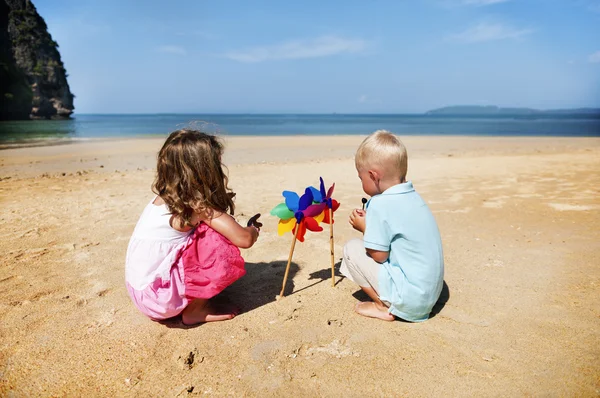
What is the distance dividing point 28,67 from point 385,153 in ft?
211

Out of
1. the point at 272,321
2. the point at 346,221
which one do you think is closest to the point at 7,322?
the point at 272,321

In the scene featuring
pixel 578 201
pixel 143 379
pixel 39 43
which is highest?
pixel 39 43

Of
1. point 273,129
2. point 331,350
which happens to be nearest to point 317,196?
point 331,350

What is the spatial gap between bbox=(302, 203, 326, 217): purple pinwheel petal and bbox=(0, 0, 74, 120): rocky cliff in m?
55.7

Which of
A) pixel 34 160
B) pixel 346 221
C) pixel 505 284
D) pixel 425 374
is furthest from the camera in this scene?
pixel 34 160

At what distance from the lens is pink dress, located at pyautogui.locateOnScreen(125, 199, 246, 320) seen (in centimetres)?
262

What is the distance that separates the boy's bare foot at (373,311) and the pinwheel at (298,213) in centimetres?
58

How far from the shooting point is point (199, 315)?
2732mm

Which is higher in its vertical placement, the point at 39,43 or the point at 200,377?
the point at 39,43

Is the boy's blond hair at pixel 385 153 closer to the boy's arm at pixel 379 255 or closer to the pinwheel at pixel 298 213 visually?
the boy's arm at pixel 379 255

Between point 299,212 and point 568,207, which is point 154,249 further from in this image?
point 568,207

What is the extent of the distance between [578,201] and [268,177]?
5.32 meters

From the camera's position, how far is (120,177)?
831 centimetres

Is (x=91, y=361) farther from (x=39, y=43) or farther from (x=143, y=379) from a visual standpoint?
(x=39, y=43)
